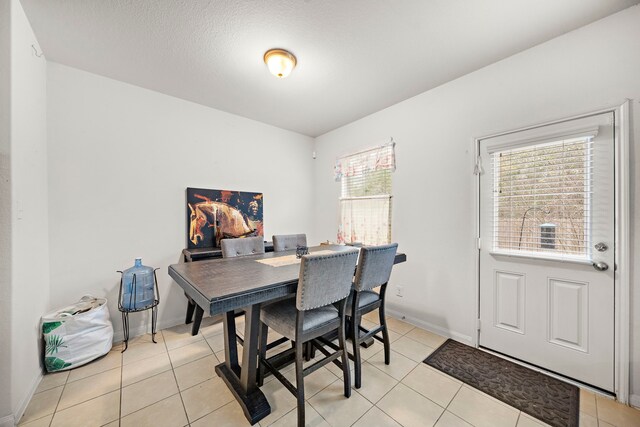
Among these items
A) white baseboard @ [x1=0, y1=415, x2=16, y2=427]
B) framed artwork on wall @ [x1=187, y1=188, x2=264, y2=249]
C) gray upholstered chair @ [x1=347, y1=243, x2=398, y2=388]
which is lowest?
white baseboard @ [x1=0, y1=415, x2=16, y2=427]

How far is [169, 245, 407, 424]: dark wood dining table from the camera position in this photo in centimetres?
126

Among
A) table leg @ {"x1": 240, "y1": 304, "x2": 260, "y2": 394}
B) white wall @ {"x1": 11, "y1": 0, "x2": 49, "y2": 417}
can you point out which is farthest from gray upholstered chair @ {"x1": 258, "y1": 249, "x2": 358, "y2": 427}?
white wall @ {"x1": 11, "y1": 0, "x2": 49, "y2": 417}

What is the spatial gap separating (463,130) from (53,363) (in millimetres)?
4093

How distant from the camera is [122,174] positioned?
2523 millimetres

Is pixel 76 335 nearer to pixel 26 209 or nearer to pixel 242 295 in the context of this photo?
pixel 26 209

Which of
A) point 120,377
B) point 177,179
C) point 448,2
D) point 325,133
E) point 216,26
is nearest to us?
point 448,2

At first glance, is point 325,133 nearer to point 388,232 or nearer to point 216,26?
point 388,232

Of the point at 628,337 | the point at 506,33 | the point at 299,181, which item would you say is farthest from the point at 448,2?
the point at 299,181

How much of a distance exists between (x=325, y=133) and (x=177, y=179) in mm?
2350

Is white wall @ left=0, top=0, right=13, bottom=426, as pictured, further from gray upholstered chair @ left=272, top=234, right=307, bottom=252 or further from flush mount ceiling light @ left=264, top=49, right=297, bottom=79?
gray upholstered chair @ left=272, top=234, right=307, bottom=252

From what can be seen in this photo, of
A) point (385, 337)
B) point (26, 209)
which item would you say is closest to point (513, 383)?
point (385, 337)

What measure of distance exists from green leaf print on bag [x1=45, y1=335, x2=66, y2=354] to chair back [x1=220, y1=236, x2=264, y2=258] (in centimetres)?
134

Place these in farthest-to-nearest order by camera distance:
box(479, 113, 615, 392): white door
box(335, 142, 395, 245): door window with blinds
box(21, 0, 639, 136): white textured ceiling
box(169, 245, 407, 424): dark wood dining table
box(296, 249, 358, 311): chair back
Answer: box(335, 142, 395, 245): door window with blinds, box(479, 113, 615, 392): white door, box(21, 0, 639, 136): white textured ceiling, box(296, 249, 358, 311): chair back, box(169, 245, 407, 424): dark wood dining table

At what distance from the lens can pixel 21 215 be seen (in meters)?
1.62
